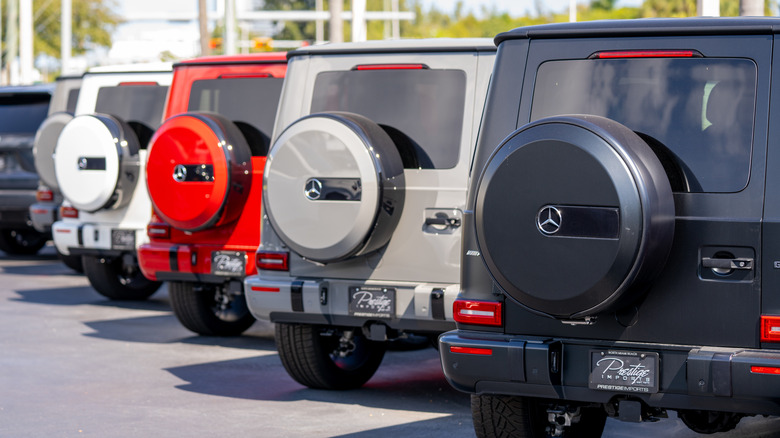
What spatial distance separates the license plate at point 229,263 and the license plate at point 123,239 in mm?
2012

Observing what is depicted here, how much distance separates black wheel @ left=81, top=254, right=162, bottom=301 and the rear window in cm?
780

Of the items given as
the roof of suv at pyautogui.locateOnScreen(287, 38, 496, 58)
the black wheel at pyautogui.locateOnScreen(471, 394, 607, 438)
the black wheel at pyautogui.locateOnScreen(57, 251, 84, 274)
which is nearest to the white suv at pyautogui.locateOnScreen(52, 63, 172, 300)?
the black wheel at pyautogui.locateOnScreen(57, 251, 84, 274)

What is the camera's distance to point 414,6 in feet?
484

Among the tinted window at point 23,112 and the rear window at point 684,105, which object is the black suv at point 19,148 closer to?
the tinted window at point 23,112

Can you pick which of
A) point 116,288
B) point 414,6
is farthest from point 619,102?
point 414,6

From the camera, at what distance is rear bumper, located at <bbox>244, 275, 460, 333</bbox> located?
290 inches

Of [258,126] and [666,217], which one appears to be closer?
[666,217]

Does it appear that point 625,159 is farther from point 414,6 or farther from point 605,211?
point 414,6

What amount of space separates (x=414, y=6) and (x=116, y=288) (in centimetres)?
13705

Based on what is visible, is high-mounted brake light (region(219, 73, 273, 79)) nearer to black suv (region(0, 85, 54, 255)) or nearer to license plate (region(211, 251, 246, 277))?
license plate (region(211, 251, 246, 277))

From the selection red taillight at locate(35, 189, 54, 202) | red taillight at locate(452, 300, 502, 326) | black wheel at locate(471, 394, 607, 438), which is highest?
red taillight at locate(452, 300, 502, 326)

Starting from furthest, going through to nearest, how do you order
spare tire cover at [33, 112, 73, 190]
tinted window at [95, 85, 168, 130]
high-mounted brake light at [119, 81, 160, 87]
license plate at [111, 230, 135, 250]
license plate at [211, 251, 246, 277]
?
1. spare tire cover at [33, 112, 73, 190]
2. high-mounted brake light at [119, 81, 160, 87]
3. tinted window at [95, 85, 168, 130]
4. license plate at [111, 230, 135, 250]
5. license plate at [211, 251, 246, 277]

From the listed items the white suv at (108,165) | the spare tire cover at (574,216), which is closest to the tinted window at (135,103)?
the white suv at (108,165)

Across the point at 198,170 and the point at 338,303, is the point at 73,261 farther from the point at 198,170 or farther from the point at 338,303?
the point at 338,303
